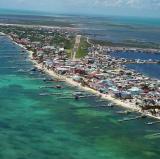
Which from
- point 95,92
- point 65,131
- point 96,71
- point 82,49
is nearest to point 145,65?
point 96,71

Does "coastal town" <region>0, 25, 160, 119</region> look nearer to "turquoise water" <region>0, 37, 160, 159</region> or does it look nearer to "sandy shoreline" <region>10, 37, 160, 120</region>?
"sandy shoreline" <region>10, 37, 160, 120</region>

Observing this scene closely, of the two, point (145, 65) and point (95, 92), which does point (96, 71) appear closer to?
point (95, 92)

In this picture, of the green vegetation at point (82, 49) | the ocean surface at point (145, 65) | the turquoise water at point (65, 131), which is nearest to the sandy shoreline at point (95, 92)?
the turquoise water at point (65, 131)

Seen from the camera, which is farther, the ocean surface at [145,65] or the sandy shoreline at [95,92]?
the ocean surface at [145,65]

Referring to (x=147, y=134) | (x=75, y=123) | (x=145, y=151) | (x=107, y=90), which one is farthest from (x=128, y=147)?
(x=107, y=90)

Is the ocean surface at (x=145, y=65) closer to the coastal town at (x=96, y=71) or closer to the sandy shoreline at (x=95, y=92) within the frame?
the coastal town at (x=96, y=71)

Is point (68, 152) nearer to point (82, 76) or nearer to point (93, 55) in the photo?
point (82, 76)
